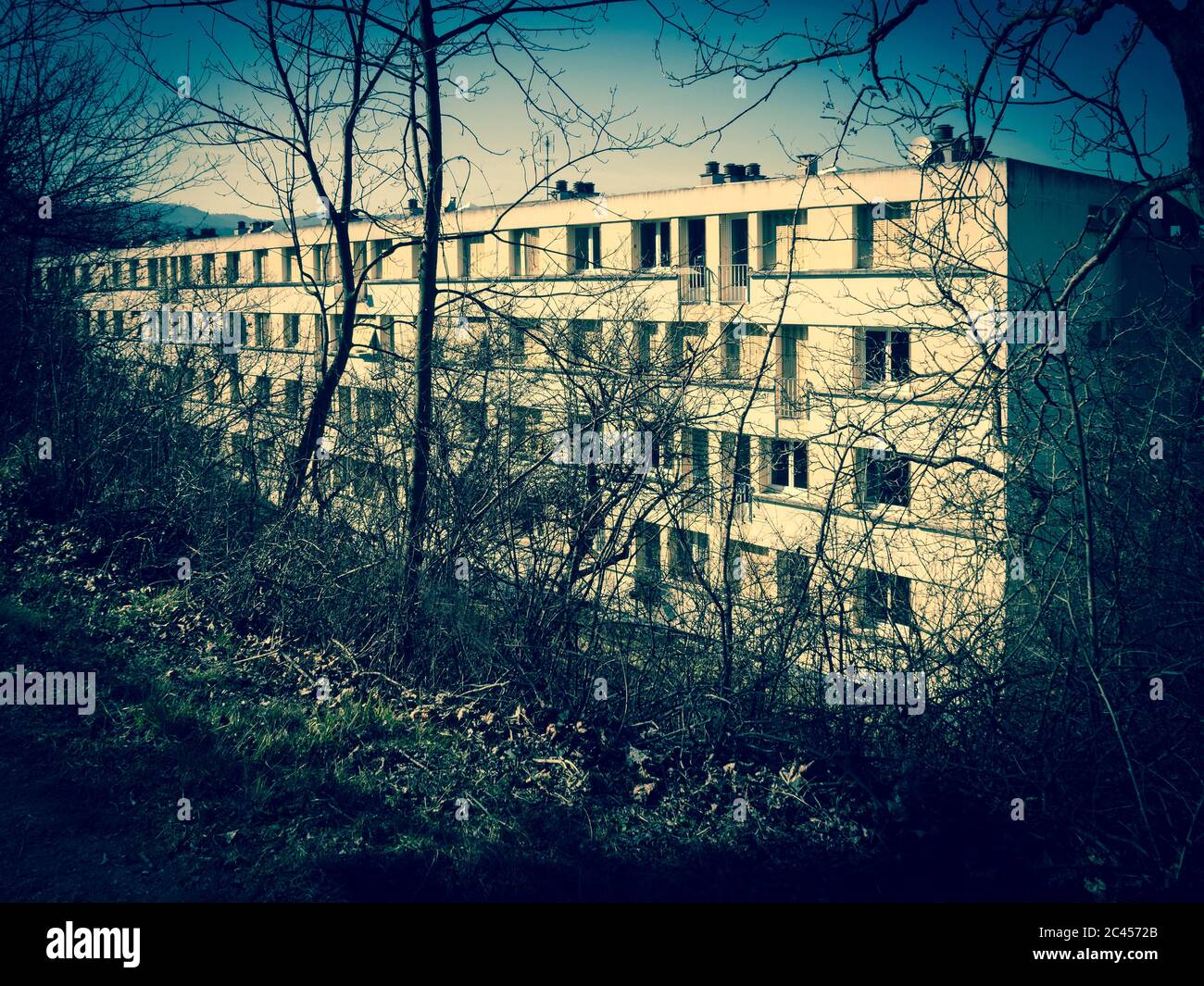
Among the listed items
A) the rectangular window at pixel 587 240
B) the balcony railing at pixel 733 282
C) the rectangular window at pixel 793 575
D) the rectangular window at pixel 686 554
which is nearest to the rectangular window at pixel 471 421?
the rectangular window at pixel 686 554

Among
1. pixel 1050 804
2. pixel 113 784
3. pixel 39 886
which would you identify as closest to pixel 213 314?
pixel 113 784

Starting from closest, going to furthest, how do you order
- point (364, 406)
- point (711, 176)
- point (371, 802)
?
point (371, 802)
point (364, 406)
point (711, 176)

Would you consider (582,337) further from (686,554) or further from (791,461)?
(791,461)

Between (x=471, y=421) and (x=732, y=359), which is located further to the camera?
(x=732, y=359)

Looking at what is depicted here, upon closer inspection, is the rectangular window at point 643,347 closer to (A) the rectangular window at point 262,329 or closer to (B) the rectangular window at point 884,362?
(B) the rectangular window at point 884,362

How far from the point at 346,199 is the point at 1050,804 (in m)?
6.74

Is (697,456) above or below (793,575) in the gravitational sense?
above

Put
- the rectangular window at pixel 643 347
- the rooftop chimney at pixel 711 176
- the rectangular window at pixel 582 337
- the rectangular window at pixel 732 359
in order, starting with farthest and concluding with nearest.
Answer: the rooftop chimney at pixel 711 176
the rectangular window at pixel 582 337
the rectangular window at pixel 643 347
the rectangular window at pixel 732 359

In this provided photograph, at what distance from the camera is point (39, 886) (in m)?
3.48

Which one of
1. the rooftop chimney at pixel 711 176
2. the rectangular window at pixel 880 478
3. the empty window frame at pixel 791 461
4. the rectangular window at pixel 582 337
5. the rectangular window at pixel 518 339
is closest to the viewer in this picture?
the empty window frame at pixel 791 461

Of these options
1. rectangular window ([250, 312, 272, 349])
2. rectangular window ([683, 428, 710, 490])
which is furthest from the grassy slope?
rectangular window ([250, 312, 272, 349])

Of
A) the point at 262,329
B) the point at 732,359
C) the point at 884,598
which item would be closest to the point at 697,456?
the point at 884,598

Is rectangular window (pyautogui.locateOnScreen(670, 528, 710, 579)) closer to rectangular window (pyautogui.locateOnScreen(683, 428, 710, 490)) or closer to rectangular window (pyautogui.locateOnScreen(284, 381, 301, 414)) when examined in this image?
rectangular window (pyautogui.locateOnScreen(683, 428, 710, 490))
